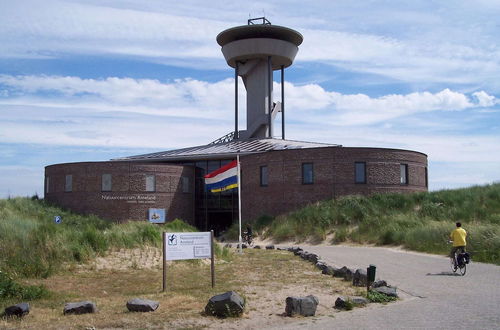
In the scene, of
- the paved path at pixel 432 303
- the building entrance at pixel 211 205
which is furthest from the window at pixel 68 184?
the paved path at pixel 432 303

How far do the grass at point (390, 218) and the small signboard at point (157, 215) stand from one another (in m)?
9.08

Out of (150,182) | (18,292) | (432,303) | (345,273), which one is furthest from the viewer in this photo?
(150,182)

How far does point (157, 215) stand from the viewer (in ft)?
140

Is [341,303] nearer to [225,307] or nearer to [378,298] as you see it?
[378,298]

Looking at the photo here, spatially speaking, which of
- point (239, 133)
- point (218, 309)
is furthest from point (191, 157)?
point (218, 309)

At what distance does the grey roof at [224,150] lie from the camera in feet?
143

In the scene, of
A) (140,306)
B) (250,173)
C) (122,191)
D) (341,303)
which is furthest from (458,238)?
(122,191)

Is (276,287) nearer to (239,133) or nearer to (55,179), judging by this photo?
(55,179)

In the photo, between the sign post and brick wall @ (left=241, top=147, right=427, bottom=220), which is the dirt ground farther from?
brick wall @ (left=241, top=147, right=427, bottom=220)

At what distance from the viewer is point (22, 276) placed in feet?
45.1

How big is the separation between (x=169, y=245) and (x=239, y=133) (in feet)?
139

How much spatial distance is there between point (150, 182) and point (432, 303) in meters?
33.9

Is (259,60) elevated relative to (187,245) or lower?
elevated

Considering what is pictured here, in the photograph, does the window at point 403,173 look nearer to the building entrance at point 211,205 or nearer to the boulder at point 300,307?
the building entrance at point 211,205
